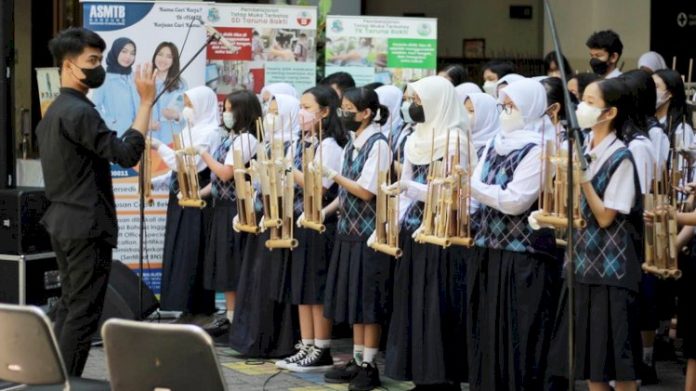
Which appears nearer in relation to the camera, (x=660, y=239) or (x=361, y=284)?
(x=660, y=239)

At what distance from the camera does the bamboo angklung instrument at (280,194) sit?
8492 mm

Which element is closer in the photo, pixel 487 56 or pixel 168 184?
pixel 168 184

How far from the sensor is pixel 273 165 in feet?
27.8

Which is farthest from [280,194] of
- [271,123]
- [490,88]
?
[490,88]

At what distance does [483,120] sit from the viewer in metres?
8.05

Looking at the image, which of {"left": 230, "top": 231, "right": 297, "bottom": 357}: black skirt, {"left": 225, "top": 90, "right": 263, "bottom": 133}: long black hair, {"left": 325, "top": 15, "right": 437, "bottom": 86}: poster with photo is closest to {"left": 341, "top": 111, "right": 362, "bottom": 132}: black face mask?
{"left": 230, "top": 231, "right": 297, "bottom": 357}: black skirt

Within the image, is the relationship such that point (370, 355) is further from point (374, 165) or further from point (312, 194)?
point (374, 165)

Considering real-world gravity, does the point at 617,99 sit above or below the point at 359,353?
above

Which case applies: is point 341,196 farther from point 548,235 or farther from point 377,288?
point 548,235

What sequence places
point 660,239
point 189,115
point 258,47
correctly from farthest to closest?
point 258,47
point 189,115
point 660,239

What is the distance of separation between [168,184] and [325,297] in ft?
7.89

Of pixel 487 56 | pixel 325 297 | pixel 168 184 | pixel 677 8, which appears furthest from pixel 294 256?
pixel 487 56

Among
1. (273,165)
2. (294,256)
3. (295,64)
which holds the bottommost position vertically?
(294,256)

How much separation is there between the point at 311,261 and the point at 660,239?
2740 millimetres
